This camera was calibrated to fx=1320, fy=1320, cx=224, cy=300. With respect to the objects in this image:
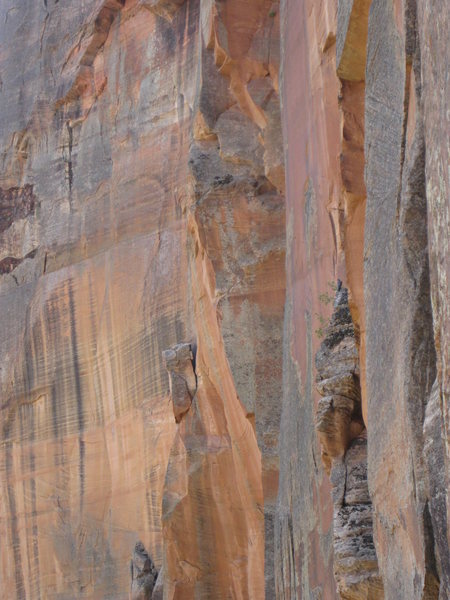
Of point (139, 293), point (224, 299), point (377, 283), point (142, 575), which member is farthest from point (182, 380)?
point (377, 283)

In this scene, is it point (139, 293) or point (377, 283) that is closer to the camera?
point (377, 283)

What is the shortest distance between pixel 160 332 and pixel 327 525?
1077 centimetres

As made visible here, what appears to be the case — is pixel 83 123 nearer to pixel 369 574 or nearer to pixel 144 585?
pixel 144 585

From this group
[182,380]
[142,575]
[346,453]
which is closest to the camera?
[346,453]

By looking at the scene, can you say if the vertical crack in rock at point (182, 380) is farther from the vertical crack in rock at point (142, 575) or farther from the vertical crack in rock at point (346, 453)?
the vertical crack in rock at point (346, 453)

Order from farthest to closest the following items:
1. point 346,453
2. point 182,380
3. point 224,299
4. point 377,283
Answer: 1. point 182,380
2. point 224,299
3. point 346,453
4. point 377,283

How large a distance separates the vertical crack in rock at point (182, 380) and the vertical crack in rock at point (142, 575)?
3402 mm

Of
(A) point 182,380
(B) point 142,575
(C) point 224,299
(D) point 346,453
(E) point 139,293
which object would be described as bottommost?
(B) point 142,575

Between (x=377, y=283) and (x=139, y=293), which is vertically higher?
(x=139, y=293)

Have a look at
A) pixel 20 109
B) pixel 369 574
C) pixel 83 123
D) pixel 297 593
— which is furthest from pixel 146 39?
pixel 369 574

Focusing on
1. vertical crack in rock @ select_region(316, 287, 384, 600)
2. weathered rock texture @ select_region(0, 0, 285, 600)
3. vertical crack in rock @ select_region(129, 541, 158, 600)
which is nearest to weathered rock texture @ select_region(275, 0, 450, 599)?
vertical crack in rock @ select_region(316, 287, 384, 600)

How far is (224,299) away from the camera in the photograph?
20609 mm

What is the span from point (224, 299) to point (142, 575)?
6.15 meters

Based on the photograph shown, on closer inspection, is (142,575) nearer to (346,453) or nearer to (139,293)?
(139,293)
